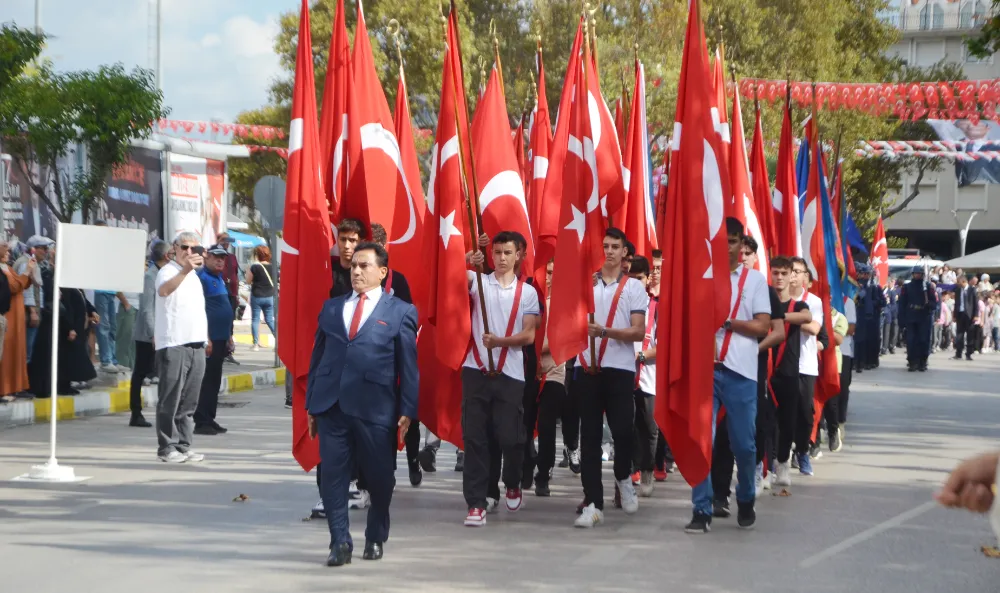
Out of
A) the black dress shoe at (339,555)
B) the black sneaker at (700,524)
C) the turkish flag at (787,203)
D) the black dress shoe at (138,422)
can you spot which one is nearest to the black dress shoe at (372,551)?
the black dress shoe at (339,555)

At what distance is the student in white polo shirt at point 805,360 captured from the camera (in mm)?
11211

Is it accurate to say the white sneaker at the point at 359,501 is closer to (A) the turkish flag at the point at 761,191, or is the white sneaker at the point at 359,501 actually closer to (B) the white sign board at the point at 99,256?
(B) the white sign board at the point at 99,256

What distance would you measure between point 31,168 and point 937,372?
62.0 ft

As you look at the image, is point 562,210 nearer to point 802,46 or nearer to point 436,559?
point 436,559

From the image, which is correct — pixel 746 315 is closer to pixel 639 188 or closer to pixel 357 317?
pixel 357 317

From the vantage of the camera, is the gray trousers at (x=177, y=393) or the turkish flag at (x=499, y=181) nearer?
the turkish flag at (x=499, y=181)

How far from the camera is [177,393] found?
11812 mm

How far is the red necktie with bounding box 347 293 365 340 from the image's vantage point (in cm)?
777

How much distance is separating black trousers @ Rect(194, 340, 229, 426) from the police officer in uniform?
17.8 metres

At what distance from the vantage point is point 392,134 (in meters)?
11.2

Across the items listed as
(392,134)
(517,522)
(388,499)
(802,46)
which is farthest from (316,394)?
(802,46)

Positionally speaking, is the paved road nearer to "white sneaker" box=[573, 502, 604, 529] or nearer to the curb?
"white sneaker" box=[573, 502, 604, 529]

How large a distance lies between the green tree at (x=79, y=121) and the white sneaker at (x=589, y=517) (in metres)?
10.9

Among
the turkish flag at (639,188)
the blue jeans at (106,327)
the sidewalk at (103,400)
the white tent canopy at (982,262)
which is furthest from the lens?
the white tent canopy at (982,262)
